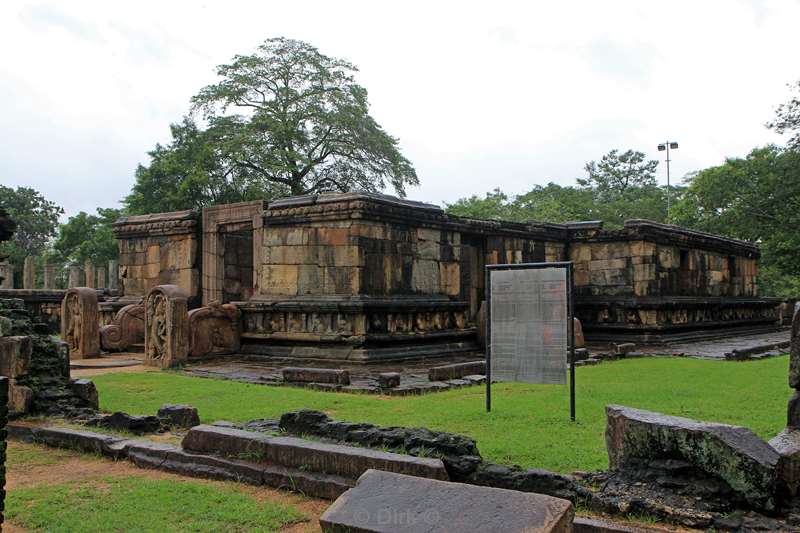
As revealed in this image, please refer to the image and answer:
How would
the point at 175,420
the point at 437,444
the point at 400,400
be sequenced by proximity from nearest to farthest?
1. the point at 437,444
2. the point at 175,420
3. the point at 400,400

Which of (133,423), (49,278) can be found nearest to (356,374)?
(133,423)

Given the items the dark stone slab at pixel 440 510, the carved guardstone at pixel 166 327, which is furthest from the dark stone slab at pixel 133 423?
the carved guardstone at pixel 166 327

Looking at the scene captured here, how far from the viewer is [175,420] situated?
6.60 meters

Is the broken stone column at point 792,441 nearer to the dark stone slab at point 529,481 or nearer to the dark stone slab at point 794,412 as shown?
the dark stone slab at point 794,412

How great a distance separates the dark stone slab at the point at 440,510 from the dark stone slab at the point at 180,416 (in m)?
3.65

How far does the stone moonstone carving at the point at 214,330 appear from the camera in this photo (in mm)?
12969

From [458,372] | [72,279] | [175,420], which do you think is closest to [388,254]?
[458,372]

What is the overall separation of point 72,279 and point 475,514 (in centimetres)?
2423

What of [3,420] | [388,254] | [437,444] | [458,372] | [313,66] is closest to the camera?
[3,420]

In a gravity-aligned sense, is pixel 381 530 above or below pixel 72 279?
below

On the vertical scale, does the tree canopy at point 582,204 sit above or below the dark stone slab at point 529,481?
above

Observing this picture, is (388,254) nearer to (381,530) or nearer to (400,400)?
(400,400)

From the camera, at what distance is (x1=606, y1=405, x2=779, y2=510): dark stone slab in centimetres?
362

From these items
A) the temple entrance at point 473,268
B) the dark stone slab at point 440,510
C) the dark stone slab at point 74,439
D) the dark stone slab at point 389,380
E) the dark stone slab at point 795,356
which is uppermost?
the temple entrance at point 473,268
